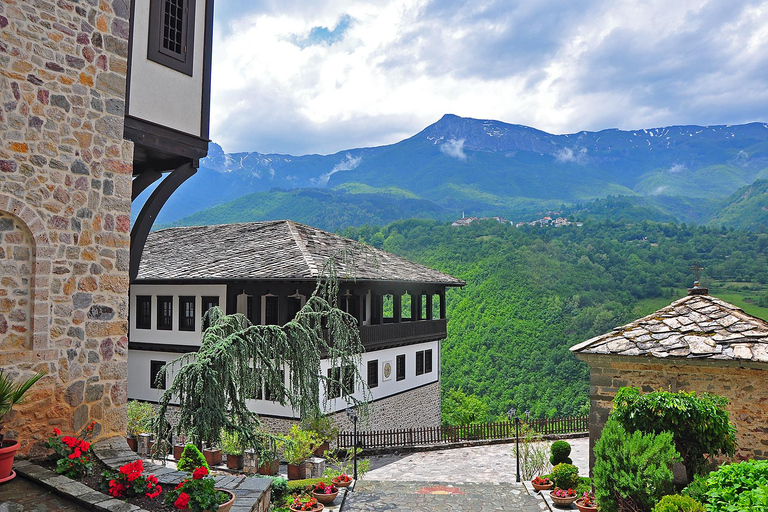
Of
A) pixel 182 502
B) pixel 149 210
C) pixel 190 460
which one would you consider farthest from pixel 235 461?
pixel 182 502

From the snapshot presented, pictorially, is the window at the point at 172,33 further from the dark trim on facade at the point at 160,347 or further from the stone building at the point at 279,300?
the dark trim on facade at the point at 160,347

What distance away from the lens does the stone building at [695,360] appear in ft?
29.0

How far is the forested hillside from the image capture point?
3819cm

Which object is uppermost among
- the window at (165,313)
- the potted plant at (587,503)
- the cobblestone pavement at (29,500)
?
the window at (165,313)

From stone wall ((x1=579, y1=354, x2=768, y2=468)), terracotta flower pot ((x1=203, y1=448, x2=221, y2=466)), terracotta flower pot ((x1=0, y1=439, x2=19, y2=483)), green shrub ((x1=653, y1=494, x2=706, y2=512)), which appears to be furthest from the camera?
terracotta flower pot ((x1=203, y1=448, x2=221, y2=466))

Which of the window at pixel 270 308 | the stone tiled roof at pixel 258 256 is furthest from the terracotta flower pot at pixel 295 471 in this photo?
the window at pixel 270 308

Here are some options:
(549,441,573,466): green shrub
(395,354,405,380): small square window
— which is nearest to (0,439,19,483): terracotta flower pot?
(549,441,573,466): green shrub

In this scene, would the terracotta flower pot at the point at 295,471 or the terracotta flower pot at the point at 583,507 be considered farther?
the terracotta flower pot at the point at 295,471

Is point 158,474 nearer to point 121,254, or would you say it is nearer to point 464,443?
point 121,254

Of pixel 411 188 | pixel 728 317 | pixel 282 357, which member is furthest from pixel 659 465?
pixel 411 188

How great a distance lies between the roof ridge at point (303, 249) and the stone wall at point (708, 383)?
8.52 m

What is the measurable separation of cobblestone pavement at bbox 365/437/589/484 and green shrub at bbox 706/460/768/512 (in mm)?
8962

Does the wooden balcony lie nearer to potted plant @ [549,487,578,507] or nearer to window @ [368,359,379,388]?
window @ [368,359,379,388]

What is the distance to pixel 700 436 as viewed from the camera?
7.91 metres
